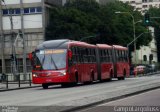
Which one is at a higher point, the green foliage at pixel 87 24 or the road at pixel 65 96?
the green foliage at pixel 87 24

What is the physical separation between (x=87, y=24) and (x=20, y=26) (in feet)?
37.5

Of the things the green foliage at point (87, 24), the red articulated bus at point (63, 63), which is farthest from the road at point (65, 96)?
the green foliage at point (87, 24)

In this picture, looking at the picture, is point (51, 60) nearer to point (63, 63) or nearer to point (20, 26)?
point (63, 63)

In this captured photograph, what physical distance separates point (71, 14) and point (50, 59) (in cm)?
5180

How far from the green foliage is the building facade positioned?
6.40 feet

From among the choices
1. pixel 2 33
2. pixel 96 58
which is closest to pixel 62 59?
pixel 96 58

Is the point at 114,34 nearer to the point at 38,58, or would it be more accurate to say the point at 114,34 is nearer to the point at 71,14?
the point at 71,14

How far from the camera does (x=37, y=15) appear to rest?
299ft

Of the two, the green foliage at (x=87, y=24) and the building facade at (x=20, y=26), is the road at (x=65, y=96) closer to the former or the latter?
the green foliage at (x=87, y=24)

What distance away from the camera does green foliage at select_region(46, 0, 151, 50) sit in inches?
3460

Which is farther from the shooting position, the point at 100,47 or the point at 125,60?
the point at 125,60

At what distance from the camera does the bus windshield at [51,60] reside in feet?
124

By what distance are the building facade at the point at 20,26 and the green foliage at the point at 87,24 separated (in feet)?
6.40

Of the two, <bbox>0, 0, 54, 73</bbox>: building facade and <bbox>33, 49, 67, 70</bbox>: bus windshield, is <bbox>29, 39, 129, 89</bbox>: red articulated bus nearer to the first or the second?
<bbox>33, 49, 67, 70</bbox>: bus windshield
